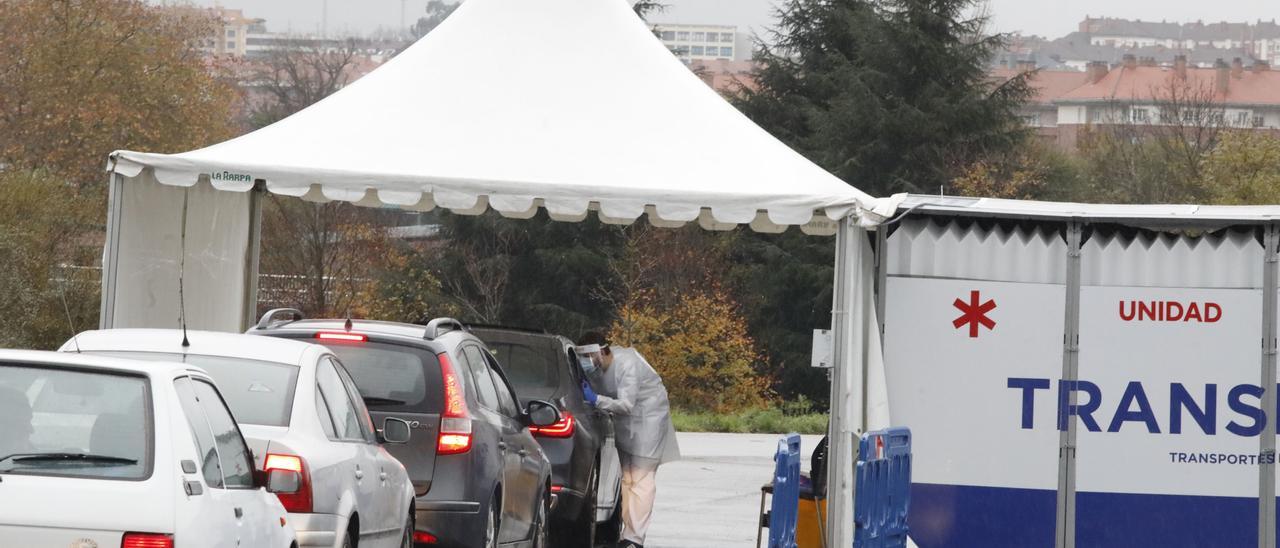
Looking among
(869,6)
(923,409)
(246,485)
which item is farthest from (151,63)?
(246,485)

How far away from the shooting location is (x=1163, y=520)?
12.4m

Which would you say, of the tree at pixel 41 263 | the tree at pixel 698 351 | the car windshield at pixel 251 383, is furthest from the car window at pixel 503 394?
the tree at pixel 698 351

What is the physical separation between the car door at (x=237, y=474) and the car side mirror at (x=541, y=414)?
185 inches

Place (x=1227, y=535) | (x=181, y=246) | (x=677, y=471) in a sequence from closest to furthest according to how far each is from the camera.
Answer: (x=1227, y=535) → (x=181, y=246) → (x=677, y=471)

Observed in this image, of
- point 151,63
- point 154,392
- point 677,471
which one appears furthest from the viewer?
point 151,63

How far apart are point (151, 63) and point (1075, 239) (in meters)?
43.6

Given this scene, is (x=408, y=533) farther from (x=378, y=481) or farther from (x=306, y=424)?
(x=306, y=424)

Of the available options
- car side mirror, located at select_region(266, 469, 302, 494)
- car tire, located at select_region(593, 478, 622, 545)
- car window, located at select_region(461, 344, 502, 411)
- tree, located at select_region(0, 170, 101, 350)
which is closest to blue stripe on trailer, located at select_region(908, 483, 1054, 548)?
car window, located at select_region(461, 344, 502, 411)

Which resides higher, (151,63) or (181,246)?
(151,63)

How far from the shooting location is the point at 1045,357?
12.5 metres

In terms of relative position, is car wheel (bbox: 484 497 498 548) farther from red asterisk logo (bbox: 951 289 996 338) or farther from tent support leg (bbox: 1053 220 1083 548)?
tent support leg (bbox: 1053 220 1083 548)

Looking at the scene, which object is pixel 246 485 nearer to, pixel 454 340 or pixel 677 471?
pixel 454 340

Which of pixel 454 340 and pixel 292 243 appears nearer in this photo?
pixel 454 340

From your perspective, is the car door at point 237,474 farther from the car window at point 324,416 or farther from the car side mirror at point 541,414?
the car side mirror at point 541,414
